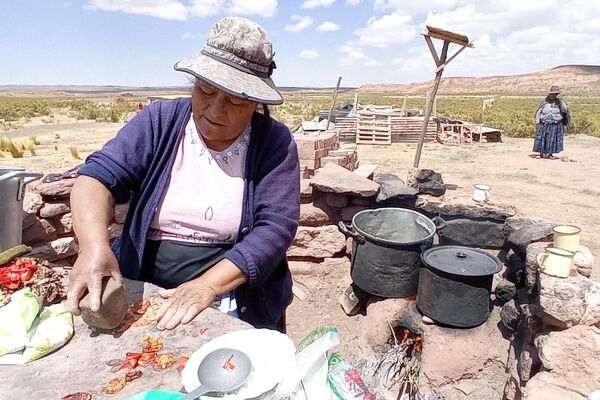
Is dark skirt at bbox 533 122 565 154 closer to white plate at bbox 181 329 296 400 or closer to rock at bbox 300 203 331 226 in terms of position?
rock at bbox 300 203 331 226

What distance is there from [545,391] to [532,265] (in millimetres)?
1000

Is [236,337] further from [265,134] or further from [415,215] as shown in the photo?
[415,215]

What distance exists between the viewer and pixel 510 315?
11.2ft

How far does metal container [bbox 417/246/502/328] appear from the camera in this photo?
11.1 ft

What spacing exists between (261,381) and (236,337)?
19 cm

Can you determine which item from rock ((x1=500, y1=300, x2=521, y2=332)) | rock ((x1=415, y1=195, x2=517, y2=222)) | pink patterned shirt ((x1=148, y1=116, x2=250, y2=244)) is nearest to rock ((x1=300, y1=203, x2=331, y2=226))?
rock ((x1=415, y1=195, x2=517, y2=222))

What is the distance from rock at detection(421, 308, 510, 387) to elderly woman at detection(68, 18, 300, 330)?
216cm

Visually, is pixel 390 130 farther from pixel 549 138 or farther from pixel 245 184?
pixel 245 184

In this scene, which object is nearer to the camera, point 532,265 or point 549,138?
point 532,265

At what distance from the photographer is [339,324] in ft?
14.2

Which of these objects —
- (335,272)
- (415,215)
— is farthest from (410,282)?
(335,272)

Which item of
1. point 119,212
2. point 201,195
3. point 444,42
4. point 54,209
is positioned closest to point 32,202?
point 54,209

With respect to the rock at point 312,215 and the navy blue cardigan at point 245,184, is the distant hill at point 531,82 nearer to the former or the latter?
the rock at point 312,215

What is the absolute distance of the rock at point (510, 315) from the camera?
11.1ft
